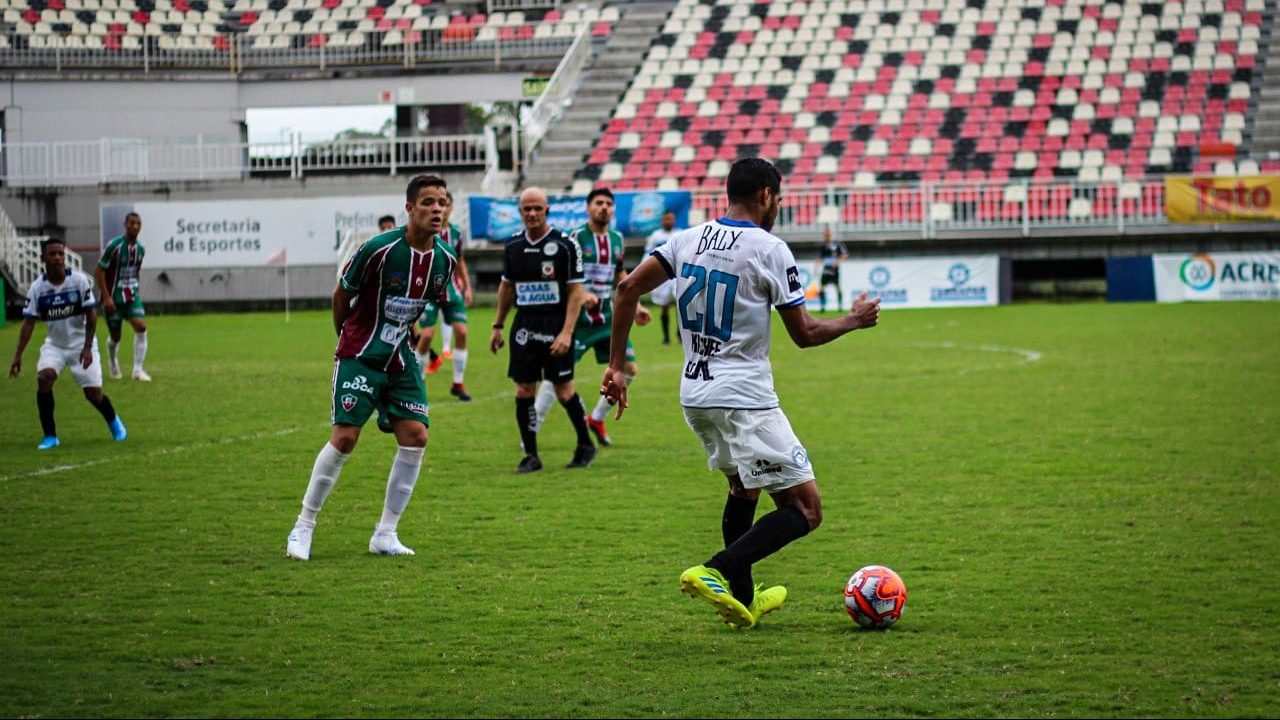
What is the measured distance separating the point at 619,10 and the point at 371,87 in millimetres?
7710

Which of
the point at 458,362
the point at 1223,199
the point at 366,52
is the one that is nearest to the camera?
the point at 458,362

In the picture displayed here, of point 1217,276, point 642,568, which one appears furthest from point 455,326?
point 1217,276

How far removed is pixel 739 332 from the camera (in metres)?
6.42

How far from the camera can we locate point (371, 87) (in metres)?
44.6

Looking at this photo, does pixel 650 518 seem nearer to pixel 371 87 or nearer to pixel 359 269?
pixel 359 269

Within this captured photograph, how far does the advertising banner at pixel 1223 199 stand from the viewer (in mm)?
33531

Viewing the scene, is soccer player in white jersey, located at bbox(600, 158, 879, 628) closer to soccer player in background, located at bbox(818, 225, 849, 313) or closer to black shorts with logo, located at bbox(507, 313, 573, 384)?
black shorts with logo, located at bbox(507, 313, 573, 384)

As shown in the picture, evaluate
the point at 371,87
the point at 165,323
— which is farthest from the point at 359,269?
the point at 371,87

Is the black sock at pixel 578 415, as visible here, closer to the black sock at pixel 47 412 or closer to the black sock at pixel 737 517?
the black sock at pixel 47 412

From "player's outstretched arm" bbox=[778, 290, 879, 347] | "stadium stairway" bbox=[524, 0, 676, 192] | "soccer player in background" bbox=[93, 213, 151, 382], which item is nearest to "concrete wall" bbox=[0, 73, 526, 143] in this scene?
"stadium stairway" bbox=[524, 0, 676, 192]

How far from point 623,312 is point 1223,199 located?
30.0 meters

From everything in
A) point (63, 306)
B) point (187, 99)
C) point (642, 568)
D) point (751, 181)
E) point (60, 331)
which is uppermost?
point (187, 99)

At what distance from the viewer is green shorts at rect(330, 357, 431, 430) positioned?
26.8 ft

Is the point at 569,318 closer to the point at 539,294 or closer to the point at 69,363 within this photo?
the point at 539,294
